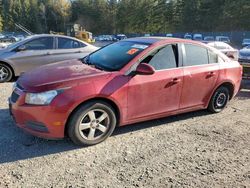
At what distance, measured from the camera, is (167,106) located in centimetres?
526

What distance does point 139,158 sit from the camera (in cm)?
419

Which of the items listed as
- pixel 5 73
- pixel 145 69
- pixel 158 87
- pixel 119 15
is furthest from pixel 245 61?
pixel 119 15

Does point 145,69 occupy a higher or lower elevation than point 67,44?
lower

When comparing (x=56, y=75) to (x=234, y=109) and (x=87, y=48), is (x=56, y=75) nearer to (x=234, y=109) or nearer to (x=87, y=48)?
(x=234, y=109)

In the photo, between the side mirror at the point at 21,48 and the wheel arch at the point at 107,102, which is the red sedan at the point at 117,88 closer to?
the wheel arch at the point at 107,102

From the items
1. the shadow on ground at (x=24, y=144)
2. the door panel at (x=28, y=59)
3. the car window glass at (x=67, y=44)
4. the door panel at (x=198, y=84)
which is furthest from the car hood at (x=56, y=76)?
the car window glass at (x=67, y=44)

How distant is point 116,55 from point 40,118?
1.79 meters

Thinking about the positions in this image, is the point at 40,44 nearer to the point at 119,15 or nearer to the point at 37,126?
the point at 37,126

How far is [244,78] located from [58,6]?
286ft

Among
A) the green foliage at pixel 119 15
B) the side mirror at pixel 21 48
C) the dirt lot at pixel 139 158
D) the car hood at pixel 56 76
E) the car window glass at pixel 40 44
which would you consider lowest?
the dirt lot at pixel 139 158

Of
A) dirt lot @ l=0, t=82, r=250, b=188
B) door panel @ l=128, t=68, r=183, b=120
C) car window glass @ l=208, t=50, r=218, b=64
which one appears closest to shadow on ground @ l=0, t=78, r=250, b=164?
dirt lot @ l=0, t=82, r=250, b=188

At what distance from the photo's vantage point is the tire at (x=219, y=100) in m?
6.10

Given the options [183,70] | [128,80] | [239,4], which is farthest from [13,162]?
[239,4]

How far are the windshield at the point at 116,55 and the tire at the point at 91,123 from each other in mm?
738
